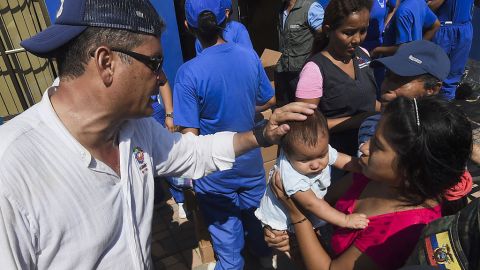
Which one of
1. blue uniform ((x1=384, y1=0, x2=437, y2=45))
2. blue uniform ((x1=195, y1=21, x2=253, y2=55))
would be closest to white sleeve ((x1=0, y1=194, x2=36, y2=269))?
blue uniform ((x1=195, y1=21, x2=253, y2=55))

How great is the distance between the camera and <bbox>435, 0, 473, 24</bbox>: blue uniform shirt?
16.0 feet

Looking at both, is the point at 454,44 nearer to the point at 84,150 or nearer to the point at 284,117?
the point at 284,117

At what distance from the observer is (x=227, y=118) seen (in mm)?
2568

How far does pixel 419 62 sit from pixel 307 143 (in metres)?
0.88

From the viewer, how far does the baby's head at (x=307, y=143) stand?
1772mm

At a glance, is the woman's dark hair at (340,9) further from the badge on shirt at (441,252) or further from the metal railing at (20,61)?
the metal railing at (20,61)

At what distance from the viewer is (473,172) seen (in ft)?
11.2

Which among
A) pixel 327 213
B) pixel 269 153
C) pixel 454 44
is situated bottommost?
pixel 269 153

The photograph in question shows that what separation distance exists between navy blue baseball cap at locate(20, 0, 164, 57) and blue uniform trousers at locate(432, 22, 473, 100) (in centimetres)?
481

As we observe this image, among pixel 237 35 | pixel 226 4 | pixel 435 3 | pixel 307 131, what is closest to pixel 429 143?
pixel 307 131

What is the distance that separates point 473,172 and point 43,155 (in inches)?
142

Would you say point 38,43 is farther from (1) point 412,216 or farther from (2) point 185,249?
(2) point 185,249

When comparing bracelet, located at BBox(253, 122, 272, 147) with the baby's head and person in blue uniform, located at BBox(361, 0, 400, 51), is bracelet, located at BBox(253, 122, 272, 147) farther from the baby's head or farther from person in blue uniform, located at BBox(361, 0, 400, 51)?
person in blue uniform, located at BBox(361, 0, 400, 51)

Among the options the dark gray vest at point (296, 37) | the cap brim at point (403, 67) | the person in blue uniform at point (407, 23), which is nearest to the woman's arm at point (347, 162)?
the cap brim at point (403, 67)
